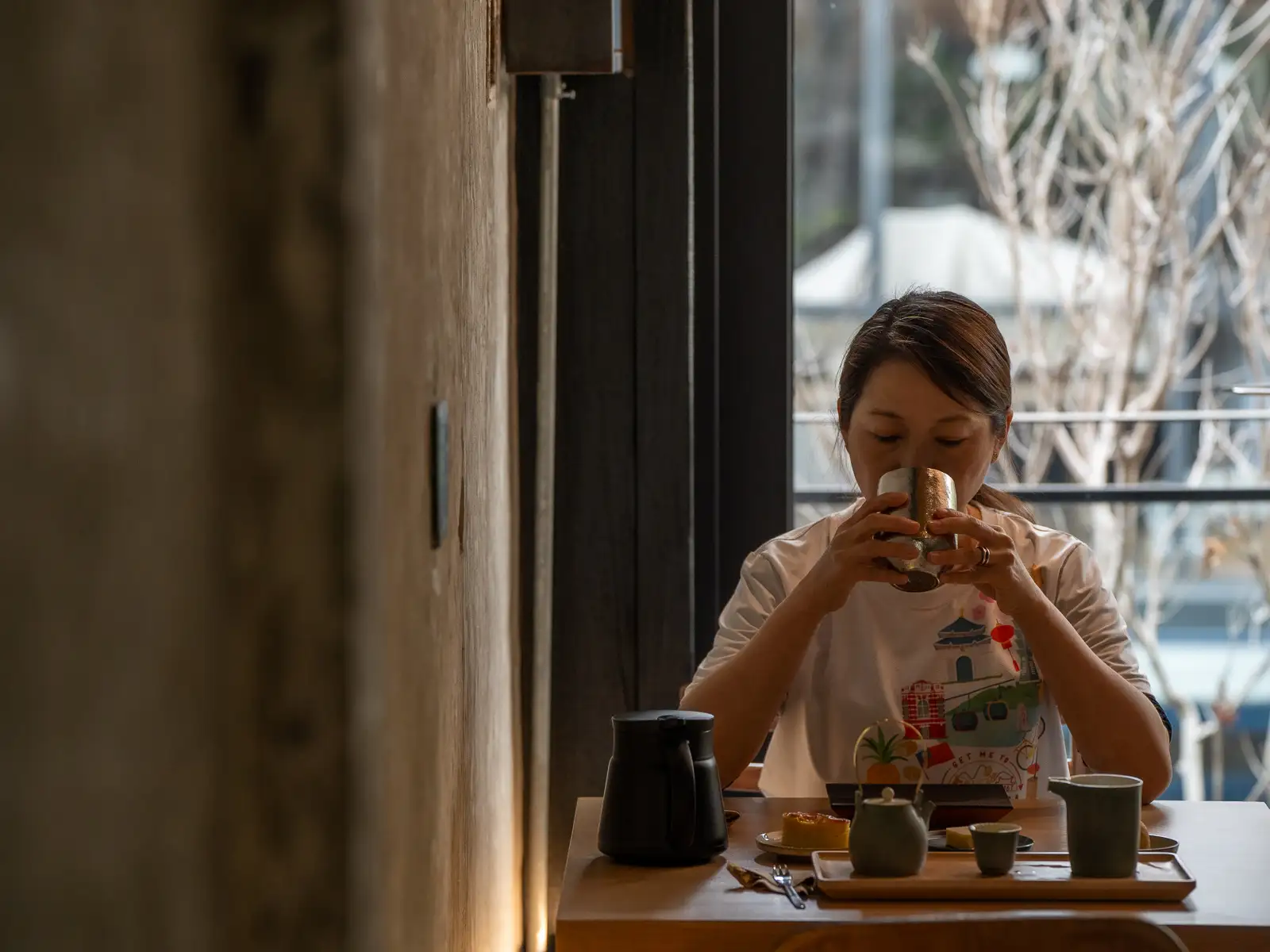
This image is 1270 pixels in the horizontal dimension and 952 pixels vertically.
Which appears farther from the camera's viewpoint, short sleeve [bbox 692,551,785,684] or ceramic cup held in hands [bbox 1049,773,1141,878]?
short sleeve [bbox 692,551,785,684]

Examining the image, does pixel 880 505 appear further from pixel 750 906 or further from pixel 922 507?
pixel 750 906

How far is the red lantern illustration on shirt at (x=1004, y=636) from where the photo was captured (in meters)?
1.92

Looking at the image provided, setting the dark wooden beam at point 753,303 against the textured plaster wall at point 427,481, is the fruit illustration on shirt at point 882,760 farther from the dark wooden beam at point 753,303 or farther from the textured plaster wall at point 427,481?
the dark wooden beam at point 753,303

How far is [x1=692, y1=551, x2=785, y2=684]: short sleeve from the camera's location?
75.8 inches

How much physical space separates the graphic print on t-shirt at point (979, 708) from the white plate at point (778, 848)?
370 millimetres

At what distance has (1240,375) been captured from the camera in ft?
8.38

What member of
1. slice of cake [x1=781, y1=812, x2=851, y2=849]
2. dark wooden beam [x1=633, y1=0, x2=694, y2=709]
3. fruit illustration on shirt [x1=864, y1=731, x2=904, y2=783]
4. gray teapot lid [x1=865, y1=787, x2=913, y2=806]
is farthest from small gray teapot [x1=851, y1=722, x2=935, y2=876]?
dark wooden beam [x1=633, y1=0, x2=694, y2=709]

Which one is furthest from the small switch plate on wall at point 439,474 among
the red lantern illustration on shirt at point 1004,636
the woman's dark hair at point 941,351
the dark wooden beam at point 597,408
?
the dark wooden beam at point 597,408

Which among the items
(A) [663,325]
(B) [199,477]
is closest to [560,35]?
(A) [663,325]

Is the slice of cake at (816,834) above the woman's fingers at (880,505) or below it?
below

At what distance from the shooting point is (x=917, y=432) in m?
1.84

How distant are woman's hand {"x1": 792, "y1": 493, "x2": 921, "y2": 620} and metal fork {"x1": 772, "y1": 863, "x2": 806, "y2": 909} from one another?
1.27 ft

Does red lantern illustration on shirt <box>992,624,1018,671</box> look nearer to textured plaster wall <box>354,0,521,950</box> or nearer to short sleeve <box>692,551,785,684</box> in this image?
short sleeve <box>692,551,785,684</box>

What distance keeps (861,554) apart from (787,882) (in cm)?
46
